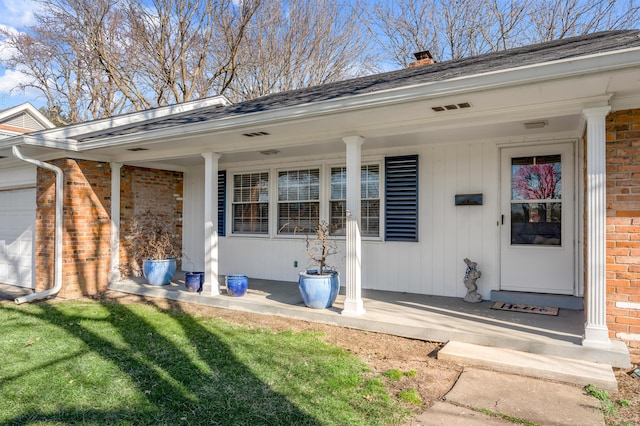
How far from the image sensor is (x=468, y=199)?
5855 millimetres

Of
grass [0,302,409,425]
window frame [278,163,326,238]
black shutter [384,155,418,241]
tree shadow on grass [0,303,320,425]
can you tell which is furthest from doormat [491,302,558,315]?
tree shadow on grass [0,303,320,425]

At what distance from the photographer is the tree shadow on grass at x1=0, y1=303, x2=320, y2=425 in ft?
9.13

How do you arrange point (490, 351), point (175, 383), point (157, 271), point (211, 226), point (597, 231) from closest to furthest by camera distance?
point (175, 383)
point (597, 231)
point (490, 351)
point (211, 226)
point (157, 271)

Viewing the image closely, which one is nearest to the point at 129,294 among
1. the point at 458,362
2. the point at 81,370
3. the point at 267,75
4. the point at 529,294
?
the point at 81,370

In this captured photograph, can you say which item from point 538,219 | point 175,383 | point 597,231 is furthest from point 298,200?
point 597,231

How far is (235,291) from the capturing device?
243 inches

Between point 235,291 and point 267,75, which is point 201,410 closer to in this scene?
point 235,291

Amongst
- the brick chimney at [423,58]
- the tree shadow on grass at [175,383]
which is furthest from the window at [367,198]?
the tree shadow on grass at [175,383]

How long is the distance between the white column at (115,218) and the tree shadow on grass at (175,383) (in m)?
2.46

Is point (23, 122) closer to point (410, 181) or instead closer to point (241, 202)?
point (241, 202)

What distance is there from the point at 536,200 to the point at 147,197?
22.1ft

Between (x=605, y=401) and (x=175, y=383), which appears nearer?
(x=605, y=401)

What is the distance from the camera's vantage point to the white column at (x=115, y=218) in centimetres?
755

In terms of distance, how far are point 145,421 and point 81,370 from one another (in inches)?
48.9
